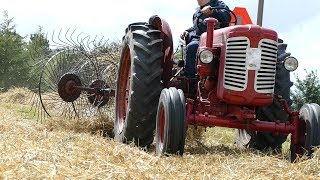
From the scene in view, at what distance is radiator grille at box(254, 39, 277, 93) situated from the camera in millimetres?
5004

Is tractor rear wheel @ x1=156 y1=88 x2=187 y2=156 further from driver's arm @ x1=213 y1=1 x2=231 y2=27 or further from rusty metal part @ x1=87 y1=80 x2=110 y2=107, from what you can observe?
rusty metal part @ x1=87 y1=80 x2=110 y2=107

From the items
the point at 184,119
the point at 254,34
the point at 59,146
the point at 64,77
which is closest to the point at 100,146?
the point at 59,146

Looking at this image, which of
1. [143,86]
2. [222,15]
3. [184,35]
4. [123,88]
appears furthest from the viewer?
[123,88]

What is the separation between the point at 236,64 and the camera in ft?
16.3

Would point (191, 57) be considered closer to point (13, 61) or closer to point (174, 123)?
point (174, 123)

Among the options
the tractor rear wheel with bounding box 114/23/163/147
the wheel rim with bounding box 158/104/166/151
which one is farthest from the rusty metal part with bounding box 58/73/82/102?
the wheel rim with bounding box 158/104/166/151

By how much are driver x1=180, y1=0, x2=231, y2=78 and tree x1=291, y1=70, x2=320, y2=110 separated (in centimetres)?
1083

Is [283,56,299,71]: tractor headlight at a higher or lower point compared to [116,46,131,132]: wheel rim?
higher

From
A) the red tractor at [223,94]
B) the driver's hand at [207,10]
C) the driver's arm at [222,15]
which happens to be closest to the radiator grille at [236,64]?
the red tractor at [223,94]

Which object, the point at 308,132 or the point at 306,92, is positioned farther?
the point at 306,92

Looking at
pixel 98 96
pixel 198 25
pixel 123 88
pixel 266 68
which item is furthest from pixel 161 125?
pixel 98 96

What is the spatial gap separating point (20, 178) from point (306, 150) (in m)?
2.64

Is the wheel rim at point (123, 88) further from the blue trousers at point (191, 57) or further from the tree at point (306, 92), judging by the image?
the tree at point (306, 92)

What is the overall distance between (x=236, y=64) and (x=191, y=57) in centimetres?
86
